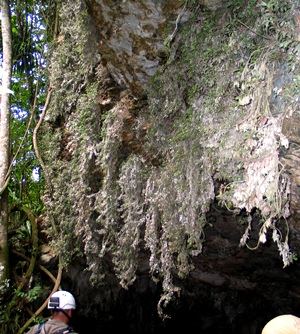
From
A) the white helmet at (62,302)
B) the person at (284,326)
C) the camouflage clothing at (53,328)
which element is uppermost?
the person at (284,326)

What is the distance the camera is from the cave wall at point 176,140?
2730 millimetres

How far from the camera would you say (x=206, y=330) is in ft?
23.5

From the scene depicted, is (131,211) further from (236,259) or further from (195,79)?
(236,259)

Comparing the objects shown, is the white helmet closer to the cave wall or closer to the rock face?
the cave wall

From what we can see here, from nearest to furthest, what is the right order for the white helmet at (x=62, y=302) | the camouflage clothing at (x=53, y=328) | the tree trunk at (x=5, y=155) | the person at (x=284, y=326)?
the person at (x=284, y=326), the camouflage clothing at (x=53, y=328), the white helmet at (x=62, y=302), the tree trunk at (x=5, y=155)

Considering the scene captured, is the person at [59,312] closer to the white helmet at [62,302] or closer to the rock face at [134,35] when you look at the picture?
the white helmet at [62,302]

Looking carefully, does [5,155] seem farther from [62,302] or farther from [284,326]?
[284,326]

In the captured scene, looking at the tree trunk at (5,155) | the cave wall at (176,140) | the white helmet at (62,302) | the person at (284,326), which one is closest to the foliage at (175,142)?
the cave wall at (176,140)

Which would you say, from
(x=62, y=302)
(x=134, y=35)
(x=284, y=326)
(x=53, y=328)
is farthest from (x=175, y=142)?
(x=284, y=326)

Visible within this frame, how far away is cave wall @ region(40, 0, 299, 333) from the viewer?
8.96ft

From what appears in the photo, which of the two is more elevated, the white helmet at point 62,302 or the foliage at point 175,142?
the foliage at point 175,142

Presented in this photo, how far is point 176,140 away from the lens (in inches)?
142

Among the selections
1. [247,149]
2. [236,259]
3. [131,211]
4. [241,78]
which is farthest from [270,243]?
[241,78]

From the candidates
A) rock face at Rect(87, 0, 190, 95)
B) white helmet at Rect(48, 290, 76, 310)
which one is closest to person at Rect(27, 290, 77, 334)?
white helmet at Rect(48, 290, 76, 310)
